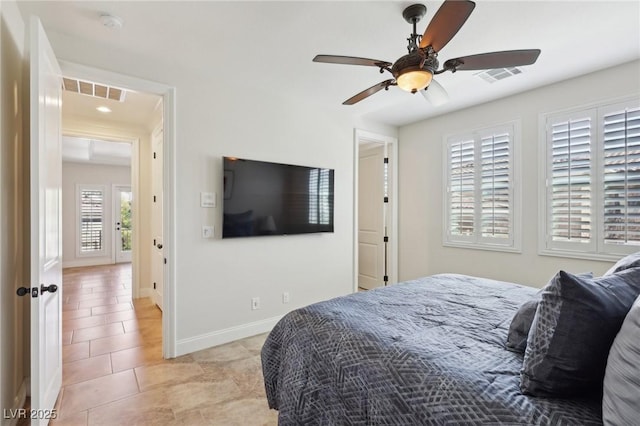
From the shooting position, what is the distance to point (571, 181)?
2.98 meters

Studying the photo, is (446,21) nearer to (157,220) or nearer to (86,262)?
(157,220)

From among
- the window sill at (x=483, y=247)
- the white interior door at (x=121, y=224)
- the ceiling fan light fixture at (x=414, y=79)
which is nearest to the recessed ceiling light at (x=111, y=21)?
the ceiling fan light fixture at (x=414, y=79)

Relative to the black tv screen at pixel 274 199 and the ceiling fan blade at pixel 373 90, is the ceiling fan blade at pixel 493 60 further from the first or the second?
the black tv screen at pixel 274 199

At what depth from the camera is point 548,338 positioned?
1.00 m

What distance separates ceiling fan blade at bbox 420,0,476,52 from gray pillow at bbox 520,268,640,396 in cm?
122

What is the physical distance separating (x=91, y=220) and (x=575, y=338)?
9.20 m

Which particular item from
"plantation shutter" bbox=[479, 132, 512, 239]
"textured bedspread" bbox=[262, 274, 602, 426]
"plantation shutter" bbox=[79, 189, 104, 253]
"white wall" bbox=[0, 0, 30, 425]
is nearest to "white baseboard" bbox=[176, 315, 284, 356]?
"white wall" bbox=[0, 0, 30, 425]

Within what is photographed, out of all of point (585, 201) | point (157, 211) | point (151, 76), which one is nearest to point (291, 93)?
point (151, 76)

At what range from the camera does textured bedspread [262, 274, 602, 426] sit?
96cm

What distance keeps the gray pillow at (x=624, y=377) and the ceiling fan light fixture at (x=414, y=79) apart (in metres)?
1.47

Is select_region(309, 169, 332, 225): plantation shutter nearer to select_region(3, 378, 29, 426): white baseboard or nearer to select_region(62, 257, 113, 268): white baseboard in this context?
select_region(3, 378, 29, 426): white baseboard

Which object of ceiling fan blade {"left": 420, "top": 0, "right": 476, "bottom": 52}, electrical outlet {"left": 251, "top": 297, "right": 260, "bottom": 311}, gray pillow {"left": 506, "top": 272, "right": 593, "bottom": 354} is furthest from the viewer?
electrical outlet {"left": 251, "top": 297, "right": 260, "bottom": 311}

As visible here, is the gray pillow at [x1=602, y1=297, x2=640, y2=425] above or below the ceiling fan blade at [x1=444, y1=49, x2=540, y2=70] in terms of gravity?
below

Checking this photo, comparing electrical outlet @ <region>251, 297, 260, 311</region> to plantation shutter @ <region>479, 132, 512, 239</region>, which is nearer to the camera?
electrical outlet @ <region>251, 297, 260, 311</region>
